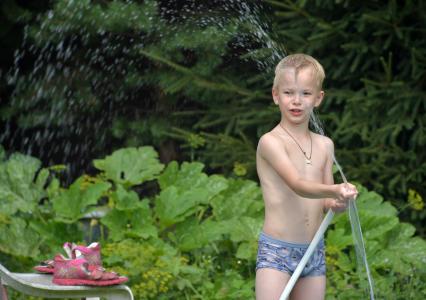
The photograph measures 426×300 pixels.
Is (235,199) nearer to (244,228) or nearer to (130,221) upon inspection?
(244,228)

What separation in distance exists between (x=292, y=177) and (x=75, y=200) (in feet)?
7.88

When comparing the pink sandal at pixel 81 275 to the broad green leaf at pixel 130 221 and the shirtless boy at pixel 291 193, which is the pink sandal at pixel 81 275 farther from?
the broad green leaf at pixel 130 221

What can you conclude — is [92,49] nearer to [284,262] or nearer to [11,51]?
[11,51]

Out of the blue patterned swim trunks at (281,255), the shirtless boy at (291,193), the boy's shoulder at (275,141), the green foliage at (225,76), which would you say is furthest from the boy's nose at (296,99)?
the green foliage at (225,76)

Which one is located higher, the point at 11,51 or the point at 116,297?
the point at 11,51

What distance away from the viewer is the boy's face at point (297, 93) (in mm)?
3291

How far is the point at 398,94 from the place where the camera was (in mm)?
6367

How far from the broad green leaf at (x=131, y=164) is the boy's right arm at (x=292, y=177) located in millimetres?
2429

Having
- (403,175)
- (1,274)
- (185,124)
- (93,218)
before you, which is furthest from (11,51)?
(1,274)

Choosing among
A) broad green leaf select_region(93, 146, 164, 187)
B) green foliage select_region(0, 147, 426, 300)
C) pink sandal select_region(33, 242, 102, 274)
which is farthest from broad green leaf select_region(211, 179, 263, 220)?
pink sandal select_region(33, 242, 102, 274)

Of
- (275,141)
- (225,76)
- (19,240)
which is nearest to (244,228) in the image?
(19,240)

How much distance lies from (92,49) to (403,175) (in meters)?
2.48

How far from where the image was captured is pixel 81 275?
10.6ft

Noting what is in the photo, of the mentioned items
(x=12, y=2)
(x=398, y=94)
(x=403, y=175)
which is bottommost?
(x=403, y=175)
